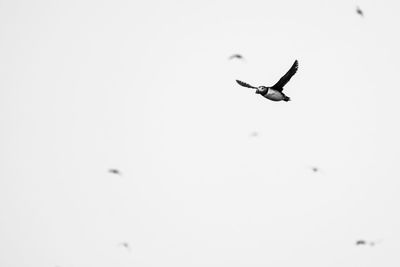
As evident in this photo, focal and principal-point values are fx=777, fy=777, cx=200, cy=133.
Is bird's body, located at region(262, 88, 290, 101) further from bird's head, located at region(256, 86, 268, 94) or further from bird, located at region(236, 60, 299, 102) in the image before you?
bird's head, located at region(256, 86, 268, 94)

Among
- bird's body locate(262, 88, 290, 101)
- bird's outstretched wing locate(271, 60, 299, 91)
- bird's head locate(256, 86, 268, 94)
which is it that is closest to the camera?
bird's head locate(256, 86, 268, 94)

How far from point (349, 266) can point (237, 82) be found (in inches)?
7320

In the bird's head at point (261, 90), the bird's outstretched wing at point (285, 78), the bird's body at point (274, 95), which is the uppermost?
the bird's outstretched wing at point (285, 78)

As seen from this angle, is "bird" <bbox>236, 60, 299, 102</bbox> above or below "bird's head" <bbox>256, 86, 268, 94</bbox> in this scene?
above

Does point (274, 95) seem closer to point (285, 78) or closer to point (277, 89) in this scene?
point (277, 89)

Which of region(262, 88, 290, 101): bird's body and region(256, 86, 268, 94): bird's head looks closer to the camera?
region(256, 86, 268, 94): bird's head

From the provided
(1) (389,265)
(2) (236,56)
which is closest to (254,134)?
(2) (236,56)

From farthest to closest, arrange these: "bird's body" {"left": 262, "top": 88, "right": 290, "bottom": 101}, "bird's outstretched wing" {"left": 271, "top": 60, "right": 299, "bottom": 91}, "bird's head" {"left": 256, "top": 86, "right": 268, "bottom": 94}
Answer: "bird's body" {"left": 262, "top": 88, "right": 290, "bottom": 101}
"bird's outstretched wing" {"left": 271, "top": 60, "right": 299, "bottom": 91}
"bird's head" {"left": 256, "top": 86, "right": 268, "bottom": 94}

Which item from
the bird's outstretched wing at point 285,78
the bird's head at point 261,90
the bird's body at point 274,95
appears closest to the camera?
the bird's head at point 261,90

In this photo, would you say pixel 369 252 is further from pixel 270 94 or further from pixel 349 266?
pixel 270 94

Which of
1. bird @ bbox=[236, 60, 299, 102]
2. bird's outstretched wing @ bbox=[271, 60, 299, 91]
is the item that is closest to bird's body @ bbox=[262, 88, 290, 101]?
bird @ bbox=[236, 60, 299, 102]

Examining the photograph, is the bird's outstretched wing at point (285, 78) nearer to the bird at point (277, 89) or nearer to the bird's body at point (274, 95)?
the bird at point (277, 89)

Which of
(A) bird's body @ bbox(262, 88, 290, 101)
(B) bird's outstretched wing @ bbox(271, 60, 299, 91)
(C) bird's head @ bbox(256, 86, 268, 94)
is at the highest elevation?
(B) bird's outstretched wing @ bbox(271, 60, 299, 91)


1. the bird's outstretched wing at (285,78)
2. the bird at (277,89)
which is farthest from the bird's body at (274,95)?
the bird's outstretched wing at (285,78)
